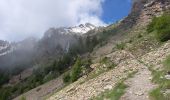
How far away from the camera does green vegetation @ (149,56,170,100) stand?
31.7 metres

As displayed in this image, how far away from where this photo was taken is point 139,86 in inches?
1468

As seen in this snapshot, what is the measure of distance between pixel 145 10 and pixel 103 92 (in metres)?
130

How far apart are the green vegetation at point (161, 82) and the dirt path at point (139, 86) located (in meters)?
0.59

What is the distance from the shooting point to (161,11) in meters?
156

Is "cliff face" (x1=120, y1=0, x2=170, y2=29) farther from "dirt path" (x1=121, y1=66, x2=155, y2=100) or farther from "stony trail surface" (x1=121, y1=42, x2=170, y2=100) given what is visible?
"dirt path" (x1=121, y1=66, x2=155, y2=100)

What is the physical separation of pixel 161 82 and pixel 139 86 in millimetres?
2121

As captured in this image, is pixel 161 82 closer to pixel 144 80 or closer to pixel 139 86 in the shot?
pixel 139 86

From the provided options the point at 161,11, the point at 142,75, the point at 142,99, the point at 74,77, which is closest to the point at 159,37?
the point at 74,77

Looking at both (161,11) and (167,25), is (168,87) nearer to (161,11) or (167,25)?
(167,25)

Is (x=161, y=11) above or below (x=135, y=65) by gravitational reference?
above

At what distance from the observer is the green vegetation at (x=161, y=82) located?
31.7 m

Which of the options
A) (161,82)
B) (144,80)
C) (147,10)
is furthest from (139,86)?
(147,10)

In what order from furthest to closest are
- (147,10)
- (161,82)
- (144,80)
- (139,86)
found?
(147,10)
(144,80)
(139,86)
(161,82)

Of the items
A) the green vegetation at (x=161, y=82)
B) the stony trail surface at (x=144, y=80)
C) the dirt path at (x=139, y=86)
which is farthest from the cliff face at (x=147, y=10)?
the dirt path at (x=139, y=86)
